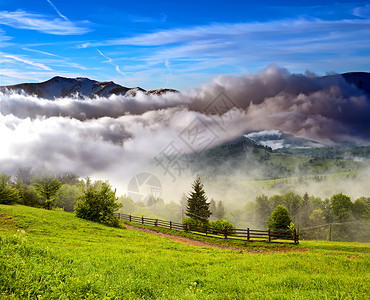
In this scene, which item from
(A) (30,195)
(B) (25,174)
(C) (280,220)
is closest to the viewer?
(C) (280,220)

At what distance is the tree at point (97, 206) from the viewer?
119 feet

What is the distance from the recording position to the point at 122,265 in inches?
434

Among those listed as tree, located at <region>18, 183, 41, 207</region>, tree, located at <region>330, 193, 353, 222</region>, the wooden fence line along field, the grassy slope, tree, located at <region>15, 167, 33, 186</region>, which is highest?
tree, located at <region>15, 167, 33, 186</region>

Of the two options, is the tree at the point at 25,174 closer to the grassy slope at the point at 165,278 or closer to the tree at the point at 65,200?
the tree at the point at 65,200

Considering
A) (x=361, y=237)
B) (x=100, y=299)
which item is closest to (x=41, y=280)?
(x=100, y=299)

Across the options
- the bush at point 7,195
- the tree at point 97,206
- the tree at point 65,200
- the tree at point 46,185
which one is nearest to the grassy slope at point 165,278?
the tree at point 97,206

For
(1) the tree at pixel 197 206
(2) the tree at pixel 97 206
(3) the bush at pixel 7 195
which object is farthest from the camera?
(1) the tree at pixel 197 206

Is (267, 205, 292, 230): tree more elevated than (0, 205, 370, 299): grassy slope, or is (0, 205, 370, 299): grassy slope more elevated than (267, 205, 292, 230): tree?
(0, 205, 370, 299): grassy slope

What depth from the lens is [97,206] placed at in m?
37.0

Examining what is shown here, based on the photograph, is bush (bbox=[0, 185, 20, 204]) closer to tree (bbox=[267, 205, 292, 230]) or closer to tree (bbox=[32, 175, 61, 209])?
tree (bbox=[32, 175, 61, 209])

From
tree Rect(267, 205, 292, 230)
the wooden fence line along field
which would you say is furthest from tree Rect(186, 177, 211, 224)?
the wooden fence line along field

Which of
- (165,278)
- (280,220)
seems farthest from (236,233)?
(280,220)

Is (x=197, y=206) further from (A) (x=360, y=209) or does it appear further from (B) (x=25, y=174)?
(A) (x=360, y=209)

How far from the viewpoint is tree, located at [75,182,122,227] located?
119 feet
